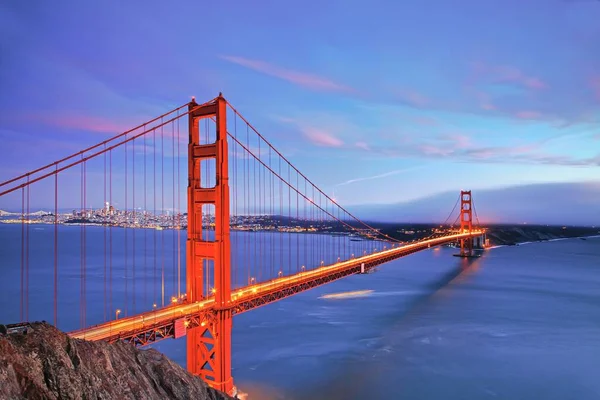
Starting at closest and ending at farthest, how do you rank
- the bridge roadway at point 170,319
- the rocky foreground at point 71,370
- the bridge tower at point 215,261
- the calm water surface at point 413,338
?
the rocky foreground at point 71,370 < the bridge roadway at point 170,319 < the bridge tower at point 215,261 < the calm water surface at point 413,338

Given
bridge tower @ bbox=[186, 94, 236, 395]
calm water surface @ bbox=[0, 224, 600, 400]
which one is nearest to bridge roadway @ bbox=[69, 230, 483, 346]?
bridge tower @ bbox=[186, 94, 236, 395]

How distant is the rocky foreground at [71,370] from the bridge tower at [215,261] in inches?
173

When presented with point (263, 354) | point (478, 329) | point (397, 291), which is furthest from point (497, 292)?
point (263, 354)

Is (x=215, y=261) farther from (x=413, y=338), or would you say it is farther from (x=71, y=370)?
(x=413, y=338)

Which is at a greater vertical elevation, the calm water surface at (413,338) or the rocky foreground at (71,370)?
the rocky foreground at (71,370)

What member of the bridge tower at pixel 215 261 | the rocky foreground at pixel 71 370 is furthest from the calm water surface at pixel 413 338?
the rocky foreground at pixel 71 370

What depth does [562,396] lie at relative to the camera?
1463 centimetres

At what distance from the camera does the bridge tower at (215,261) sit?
12680mm

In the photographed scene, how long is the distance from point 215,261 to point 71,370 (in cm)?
687

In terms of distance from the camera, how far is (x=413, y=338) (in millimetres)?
20922

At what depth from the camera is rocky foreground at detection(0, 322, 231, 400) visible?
5398mm

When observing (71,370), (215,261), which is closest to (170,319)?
(215,261)

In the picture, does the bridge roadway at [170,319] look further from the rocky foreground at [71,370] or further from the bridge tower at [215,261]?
the rocky foreground at [71,370]

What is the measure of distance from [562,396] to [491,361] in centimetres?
346
